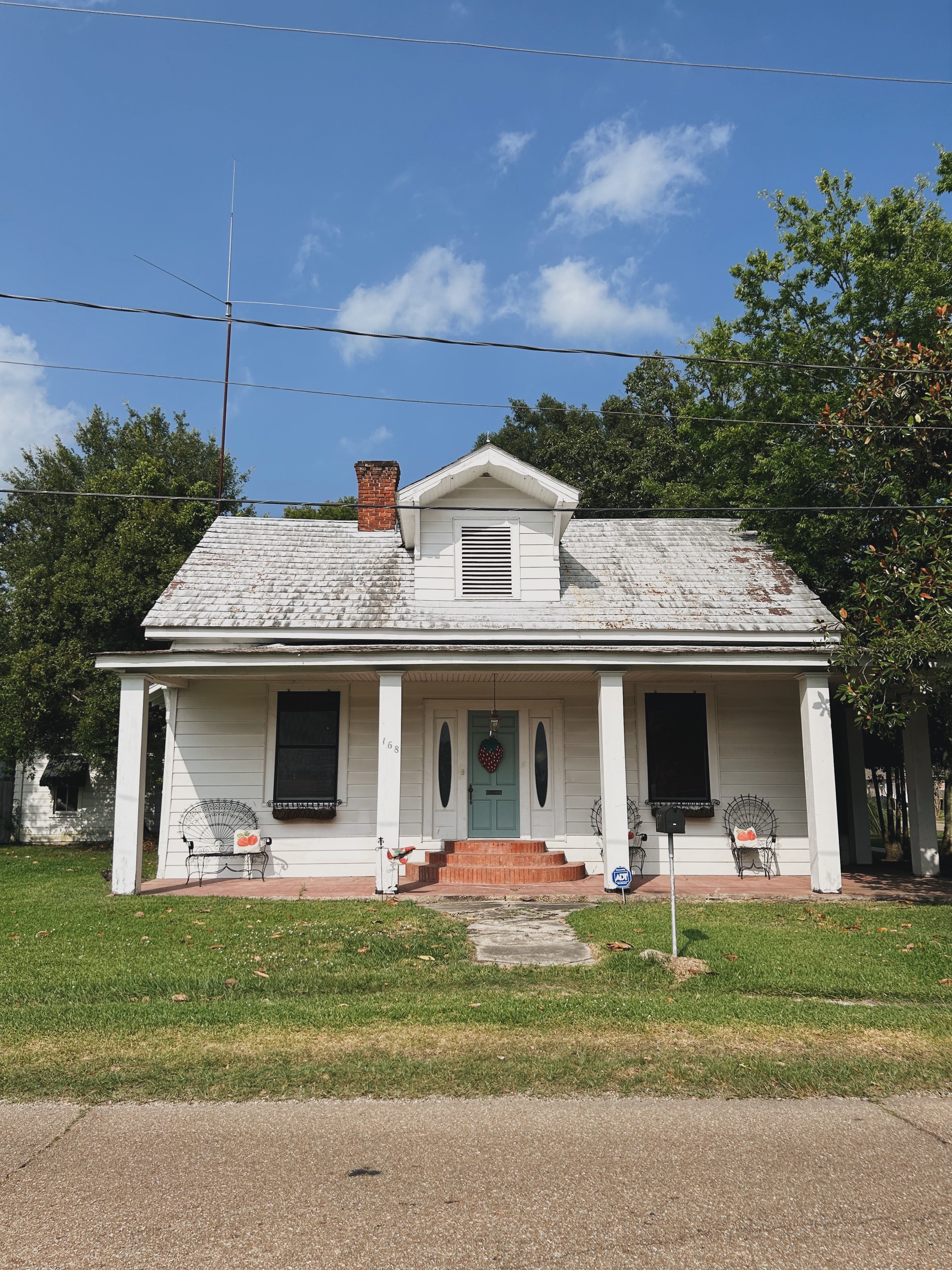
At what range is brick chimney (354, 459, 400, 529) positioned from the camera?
1566 cm

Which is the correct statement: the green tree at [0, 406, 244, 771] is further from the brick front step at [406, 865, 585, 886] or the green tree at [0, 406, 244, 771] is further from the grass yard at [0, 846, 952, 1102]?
the grass yard at [0, 846, 952, 1102]

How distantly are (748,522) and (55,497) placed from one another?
2708 cm

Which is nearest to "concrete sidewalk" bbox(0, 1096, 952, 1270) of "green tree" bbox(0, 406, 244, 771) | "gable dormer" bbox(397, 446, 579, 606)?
"gable dormer" bbox(397, 446, 579, 606)

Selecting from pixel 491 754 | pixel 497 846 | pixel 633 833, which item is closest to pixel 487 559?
pixel 491 754

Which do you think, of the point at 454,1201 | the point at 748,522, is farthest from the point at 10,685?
the point at 454,1201

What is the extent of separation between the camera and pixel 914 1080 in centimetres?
473

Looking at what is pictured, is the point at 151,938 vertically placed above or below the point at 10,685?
below

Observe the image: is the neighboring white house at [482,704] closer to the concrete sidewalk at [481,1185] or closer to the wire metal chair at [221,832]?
the wire metal chair at [221,832]

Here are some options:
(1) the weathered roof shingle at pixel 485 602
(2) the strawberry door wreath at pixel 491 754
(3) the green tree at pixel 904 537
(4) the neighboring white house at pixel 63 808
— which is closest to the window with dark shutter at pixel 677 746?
(1) the weathered roof shingle at pixel 485 602

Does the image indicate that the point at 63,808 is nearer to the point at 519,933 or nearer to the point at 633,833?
the point at 633,833

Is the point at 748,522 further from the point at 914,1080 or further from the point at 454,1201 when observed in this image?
the point at 454,1201

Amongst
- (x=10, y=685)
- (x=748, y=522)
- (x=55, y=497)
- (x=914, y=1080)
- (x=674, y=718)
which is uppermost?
(x=55, y=497)

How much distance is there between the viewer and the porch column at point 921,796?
42.9 feet

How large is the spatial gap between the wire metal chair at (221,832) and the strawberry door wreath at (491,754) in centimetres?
342
